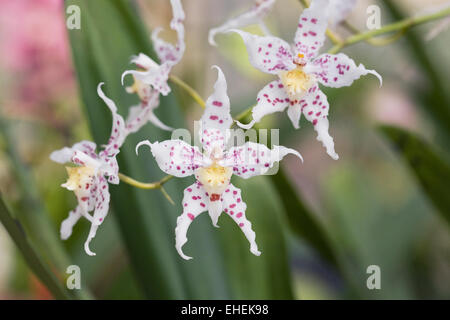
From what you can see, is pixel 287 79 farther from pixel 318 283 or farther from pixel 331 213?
pixel 318 283

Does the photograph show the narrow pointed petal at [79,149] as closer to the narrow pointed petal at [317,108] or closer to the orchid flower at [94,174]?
the orchid flower at [94,174]

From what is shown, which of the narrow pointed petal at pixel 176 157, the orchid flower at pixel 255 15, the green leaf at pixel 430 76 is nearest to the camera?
the narrow pointed petal at pixel 176 157

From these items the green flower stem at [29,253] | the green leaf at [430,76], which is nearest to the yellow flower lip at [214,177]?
the green flower stem at [29,253]

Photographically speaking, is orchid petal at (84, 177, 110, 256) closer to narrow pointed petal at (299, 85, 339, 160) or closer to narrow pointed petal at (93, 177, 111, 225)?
narrow pointed petal at (93, 177, 111, 225)

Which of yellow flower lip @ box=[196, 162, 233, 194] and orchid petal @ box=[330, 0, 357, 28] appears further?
orchid petal @ box=[330, 0, 357, 28]

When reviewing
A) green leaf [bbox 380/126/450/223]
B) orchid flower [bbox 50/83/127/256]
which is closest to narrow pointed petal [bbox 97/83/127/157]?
orchid flower [bbox 50/83/127/256]

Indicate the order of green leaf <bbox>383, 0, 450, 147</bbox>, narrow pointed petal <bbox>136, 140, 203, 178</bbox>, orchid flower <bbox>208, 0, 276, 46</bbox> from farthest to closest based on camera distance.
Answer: green leaf <bbox>383, 0, 450, 147</bbox>, orchid flower <bbox>208, 0, 276, 46</bbox>, narrow pointed petal <bbox>136, 140, 203, 178</bbox>

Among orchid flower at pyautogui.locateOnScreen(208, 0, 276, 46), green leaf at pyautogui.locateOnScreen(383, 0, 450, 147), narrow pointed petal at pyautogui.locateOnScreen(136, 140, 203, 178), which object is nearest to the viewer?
narrow pointed petal at pyautogui.locateOnScreen(136, 140, 203, 178)

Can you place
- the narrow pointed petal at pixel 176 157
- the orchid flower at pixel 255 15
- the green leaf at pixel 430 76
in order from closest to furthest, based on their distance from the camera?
the narrow pointed petal at pixel 176 157
the orchid flower at pixel 255 15
the green leaf at pixel 430 76
